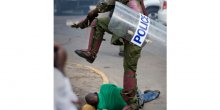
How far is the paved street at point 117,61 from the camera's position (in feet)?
11.3

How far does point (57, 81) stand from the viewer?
3314mm

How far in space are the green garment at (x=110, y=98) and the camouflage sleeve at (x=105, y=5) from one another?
512 millimetres

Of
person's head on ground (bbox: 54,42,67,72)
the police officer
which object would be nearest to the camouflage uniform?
the police officer

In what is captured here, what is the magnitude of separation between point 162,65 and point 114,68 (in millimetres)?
336

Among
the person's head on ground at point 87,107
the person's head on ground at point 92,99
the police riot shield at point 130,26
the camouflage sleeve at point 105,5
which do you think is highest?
the camouflage sleeve at point 105,5

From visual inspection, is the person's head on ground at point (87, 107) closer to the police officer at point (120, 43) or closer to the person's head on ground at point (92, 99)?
the person's head on ground at point (92, 99)

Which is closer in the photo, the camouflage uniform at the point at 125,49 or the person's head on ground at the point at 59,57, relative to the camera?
the person's head on ground at the point at 59,57

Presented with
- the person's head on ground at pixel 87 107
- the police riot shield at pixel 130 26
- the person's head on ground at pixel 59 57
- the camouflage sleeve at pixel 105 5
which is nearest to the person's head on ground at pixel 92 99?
the person's head on ground at pixel 87 107

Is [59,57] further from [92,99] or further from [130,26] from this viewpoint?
[130,26]

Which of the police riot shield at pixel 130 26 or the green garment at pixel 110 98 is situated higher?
the police riot shield at pixel 130 26

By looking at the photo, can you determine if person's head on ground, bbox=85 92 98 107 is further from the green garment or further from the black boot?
the black boot

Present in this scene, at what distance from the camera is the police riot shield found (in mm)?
3461

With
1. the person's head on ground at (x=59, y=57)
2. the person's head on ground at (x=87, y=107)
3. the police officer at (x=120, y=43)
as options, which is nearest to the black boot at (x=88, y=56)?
the police officer at (x=120, y=43)
